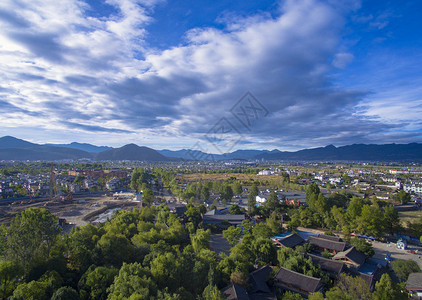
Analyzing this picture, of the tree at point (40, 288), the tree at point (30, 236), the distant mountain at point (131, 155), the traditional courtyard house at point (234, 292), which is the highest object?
the distant mountain at point (131, 155)

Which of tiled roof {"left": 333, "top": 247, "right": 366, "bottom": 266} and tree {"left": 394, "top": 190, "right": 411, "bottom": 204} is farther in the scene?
tree {"left": 394, "top": 190, "right": 411, "bottom": 204}

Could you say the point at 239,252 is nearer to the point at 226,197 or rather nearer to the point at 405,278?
the point at 405,278

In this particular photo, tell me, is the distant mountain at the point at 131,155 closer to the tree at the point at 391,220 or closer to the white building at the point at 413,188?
the white building at the point at 413,188

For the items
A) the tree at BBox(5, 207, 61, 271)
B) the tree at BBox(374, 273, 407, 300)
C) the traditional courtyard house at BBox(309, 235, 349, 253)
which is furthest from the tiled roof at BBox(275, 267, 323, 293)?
the tree at BBox(5, 207, 61, 271)

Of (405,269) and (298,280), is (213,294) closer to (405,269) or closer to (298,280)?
(298,280)

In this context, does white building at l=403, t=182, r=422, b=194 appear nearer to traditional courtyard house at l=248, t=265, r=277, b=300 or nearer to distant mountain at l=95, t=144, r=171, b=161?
traditional courtyard house at l=248, t=265, r=277, b=300

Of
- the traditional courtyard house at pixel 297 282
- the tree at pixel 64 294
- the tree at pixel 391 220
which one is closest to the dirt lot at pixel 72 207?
the tree at pixel 64 294
